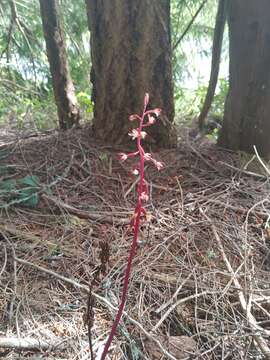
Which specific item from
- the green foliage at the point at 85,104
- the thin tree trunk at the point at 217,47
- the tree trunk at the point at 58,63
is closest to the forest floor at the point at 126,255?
the tree trunk at the point at 58,63

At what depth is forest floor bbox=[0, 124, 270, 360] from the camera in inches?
51.9

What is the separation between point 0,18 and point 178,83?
2136 millimetres

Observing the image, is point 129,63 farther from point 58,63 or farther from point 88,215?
point 88,215

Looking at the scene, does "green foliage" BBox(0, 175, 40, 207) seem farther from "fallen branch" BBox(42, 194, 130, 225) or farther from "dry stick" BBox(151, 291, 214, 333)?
"dry stick" BBox(151, 291, 214, 333)

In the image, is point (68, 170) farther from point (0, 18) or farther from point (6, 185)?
point (0, 18)

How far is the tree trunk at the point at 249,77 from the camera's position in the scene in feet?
7.81

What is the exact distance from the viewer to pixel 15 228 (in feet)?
5.91

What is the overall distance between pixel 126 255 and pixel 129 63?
4.19 ft

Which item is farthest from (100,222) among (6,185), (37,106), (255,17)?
(37,106)

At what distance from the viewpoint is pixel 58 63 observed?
300 cm

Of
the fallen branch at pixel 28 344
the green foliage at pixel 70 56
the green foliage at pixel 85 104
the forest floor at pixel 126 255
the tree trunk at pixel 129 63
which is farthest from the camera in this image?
the green foliage at pixel 70 56

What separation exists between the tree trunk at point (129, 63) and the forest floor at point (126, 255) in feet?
0.82

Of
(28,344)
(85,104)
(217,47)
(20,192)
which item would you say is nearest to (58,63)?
Answer: (85,104)

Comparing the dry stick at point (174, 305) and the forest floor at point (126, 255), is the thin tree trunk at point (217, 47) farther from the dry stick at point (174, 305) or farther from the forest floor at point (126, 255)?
the dry stick at point (174, 305)
